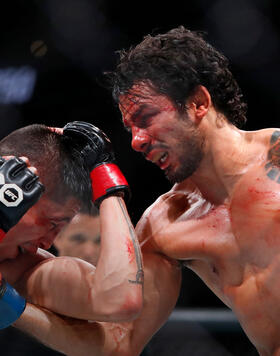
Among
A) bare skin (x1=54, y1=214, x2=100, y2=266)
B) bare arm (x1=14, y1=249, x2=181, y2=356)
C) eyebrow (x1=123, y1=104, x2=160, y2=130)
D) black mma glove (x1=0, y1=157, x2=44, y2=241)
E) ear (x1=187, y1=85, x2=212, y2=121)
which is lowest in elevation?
bare skin (x1=54, y1=214, x2=100, y2=266)

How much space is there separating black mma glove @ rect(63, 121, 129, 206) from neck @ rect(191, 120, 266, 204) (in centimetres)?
22

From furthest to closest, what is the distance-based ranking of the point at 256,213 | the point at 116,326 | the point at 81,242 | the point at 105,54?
the point at 105,54
the point at 81,242
the point at 116,326
the point at 256,213

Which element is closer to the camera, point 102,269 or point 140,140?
point 102,269

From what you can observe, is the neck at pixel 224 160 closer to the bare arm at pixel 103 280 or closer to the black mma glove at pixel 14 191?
the bare arm at pixel 103 280

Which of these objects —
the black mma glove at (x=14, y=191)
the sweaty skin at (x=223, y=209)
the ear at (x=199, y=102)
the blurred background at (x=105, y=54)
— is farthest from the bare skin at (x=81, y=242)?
the black mma glove at (x=14, y=191)

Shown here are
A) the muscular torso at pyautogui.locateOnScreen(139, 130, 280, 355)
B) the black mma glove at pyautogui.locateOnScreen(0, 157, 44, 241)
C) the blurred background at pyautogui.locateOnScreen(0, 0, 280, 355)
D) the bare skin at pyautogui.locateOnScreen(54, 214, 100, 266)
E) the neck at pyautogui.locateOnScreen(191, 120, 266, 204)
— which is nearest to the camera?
the black mma glove at pyautogui.locateOnScreen(0, 157, 44, 241)

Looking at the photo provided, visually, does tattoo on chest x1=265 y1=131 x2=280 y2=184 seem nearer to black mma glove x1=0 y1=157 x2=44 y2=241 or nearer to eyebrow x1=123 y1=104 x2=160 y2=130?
eyebrow x1=123 y1=104 x2=160 y2=130

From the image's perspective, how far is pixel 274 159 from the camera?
1239 millimetres

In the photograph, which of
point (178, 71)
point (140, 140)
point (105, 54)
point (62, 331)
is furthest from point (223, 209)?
point (105, 54)

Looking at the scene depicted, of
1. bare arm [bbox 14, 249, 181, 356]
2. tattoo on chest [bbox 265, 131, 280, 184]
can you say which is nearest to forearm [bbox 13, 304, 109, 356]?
bare arm [bbox 14, 249, 181, 356]

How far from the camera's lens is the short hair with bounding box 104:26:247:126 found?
53.7 inches

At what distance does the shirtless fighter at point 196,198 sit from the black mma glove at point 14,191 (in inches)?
11.2

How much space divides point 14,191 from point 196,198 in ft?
1.75

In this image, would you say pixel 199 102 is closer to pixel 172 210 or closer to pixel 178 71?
pixel 178 71
